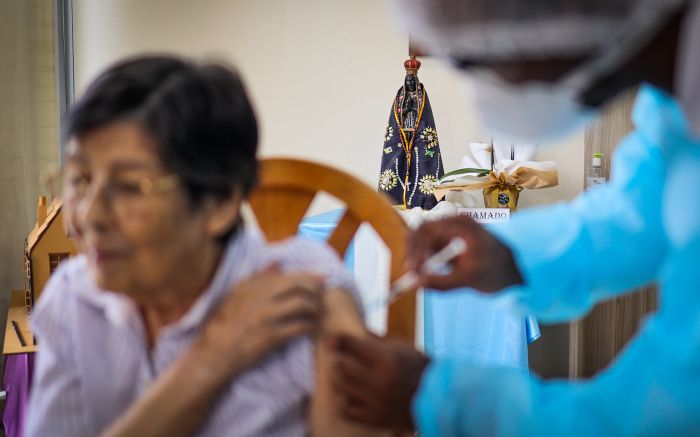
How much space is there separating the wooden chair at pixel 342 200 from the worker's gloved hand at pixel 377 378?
300mm

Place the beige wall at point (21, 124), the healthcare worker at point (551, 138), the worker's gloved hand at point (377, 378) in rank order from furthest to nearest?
the beige wall at point (21, 124), the worker's gloved hand at point (377, 378), the healthcare worker at point (551, 138)

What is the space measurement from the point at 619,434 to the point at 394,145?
2.69 meters

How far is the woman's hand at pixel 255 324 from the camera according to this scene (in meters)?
0.83

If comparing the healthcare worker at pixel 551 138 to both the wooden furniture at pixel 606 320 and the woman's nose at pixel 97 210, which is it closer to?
the woman's nose at pixel 97 210

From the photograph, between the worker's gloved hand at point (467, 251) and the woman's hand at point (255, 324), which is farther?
the worker's gloved hand at point (467, 251)

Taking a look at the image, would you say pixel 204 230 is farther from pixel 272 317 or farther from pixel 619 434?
pixel 619 434

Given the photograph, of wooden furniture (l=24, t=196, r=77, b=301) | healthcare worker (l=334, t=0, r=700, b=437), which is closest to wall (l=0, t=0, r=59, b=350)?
wooden furniture (l=24, t=196, r=77, b=301)

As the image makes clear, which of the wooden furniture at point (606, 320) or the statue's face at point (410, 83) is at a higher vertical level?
the statue's face at point (410, 83)

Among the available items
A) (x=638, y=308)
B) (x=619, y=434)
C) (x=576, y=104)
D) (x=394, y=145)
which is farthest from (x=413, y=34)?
(x=638, y=308)

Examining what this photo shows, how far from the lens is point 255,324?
828 mm

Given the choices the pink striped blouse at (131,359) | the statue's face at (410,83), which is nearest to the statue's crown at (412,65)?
the statue's face at (410,83)

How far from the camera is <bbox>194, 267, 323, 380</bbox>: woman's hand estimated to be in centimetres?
83

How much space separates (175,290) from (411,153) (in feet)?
8.26

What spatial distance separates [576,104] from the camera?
804mm
